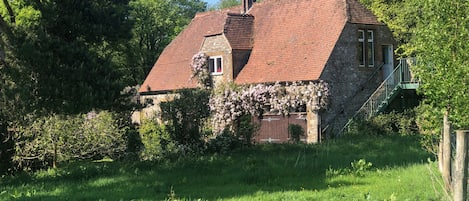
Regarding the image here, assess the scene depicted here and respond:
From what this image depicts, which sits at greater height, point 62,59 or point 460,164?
point 62,59

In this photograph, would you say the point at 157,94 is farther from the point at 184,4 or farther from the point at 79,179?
the point at 184,4

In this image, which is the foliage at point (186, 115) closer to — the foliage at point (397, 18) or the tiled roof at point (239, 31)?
the tiled roof at point (239, 31)

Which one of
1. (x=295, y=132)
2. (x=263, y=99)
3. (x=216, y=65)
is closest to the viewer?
(x=295, y=132)

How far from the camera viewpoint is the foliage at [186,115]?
1988cm

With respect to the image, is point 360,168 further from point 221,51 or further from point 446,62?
point 221,51

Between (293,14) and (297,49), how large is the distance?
3.47 metres

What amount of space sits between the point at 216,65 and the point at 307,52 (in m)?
6.46

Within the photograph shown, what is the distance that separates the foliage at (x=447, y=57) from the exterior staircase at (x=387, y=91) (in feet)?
65.1

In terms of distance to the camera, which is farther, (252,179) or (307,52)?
(307,52)

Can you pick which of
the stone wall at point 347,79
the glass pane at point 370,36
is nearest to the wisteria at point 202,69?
the stone wall at point 347,79

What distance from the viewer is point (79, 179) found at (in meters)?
15.8

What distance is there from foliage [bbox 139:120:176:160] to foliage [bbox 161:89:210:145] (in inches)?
15.4

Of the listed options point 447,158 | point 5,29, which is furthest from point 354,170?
point 5,29

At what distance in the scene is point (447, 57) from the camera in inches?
322
